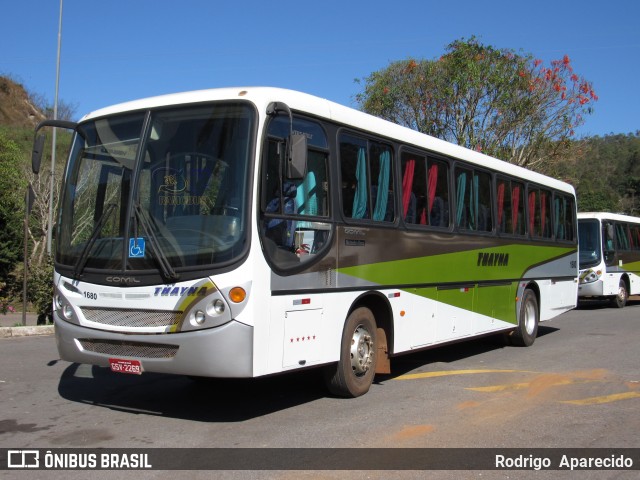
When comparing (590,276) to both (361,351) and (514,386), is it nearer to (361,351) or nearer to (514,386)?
(514,386)

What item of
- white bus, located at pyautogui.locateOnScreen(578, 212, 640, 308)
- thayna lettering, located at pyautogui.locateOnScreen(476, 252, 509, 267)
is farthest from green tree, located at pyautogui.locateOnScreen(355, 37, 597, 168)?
thayna lettering, located at pyautogui.locateOnScreen(476, 252, 509, 267)

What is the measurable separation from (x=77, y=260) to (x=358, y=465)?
3387mm

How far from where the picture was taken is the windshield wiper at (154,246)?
593cm

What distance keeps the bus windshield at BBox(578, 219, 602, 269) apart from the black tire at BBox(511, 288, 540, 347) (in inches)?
356

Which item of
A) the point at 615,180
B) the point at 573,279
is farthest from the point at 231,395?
the point at 615,180

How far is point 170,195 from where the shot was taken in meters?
6.24

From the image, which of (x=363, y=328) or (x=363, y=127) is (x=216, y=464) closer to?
(x=363, y=328)

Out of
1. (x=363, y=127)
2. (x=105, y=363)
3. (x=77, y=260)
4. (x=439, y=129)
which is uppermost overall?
(x=439, y=129)

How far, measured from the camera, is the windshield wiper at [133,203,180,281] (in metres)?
5.93

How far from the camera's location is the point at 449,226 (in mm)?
9477

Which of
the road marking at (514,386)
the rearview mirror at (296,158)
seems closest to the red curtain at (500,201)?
the road marking at (514,386)

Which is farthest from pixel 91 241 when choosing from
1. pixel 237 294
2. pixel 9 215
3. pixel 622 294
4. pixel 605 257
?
pixel 9 215

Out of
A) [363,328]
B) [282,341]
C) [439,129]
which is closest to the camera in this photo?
[282,341]

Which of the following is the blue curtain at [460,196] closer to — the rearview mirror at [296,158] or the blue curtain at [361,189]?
the blue curtain at [361,189]
